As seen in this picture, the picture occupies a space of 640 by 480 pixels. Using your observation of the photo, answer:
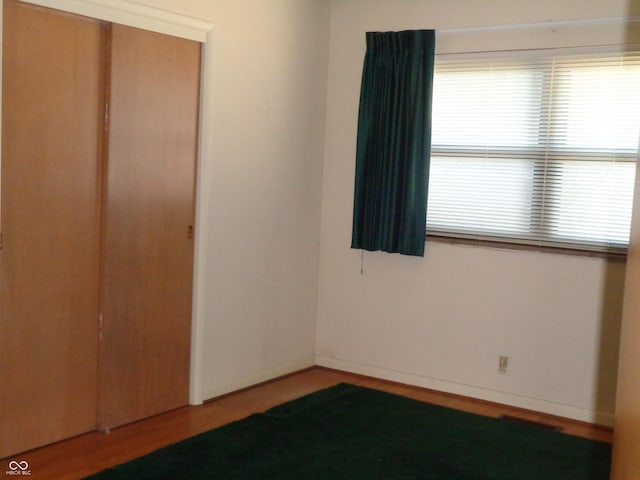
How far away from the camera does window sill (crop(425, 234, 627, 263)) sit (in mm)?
4172

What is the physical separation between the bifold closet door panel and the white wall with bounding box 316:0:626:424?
193 centimetres

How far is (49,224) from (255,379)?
1817 millimetres

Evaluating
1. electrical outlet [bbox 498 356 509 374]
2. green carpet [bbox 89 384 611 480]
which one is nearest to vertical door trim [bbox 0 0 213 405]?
green carpet [bbox 89 384 611 480]

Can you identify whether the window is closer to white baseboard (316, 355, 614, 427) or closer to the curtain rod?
the curtain rod

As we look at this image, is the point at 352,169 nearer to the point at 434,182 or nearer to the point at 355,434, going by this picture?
the point at 434,182

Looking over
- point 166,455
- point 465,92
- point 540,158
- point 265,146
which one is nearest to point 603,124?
point 540,158

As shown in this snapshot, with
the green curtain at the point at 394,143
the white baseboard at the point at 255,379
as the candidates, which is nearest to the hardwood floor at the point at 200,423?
the white baseboard at the point at 255,379

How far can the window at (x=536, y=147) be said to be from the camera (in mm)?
4160

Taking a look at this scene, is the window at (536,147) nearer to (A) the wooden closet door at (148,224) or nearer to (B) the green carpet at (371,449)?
(B) the green carpet at (371,449)

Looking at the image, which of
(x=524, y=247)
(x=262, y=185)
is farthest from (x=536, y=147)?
(x=262, y=185)

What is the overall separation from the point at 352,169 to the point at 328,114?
431mm

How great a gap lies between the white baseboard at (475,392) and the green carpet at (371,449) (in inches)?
12.3

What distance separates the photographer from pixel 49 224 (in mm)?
3428

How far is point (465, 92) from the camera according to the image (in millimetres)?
4648
